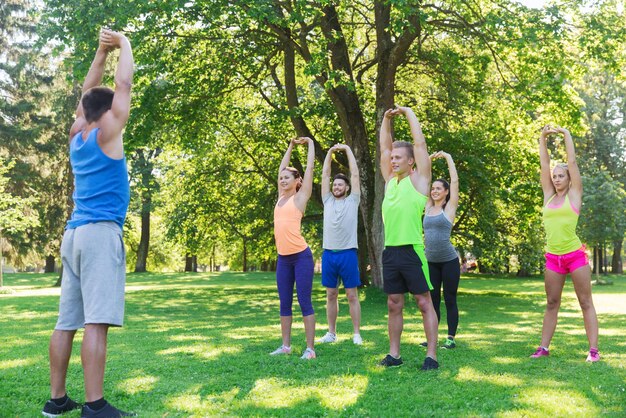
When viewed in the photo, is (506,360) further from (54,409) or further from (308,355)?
(54,409)

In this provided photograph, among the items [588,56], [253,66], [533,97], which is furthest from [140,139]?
[588,56]

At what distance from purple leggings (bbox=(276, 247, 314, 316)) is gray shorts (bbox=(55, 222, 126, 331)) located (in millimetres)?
2869

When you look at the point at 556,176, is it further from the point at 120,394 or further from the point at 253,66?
the point at 253,66

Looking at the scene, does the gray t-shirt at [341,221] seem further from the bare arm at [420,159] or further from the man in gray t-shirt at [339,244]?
the bare arm at [420,159]

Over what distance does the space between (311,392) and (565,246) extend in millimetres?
3574

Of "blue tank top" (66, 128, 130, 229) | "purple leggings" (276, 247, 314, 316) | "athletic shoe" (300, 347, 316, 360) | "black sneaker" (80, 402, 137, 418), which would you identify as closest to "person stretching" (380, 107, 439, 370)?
"athletic shoe" (300, 347, 316, 360)

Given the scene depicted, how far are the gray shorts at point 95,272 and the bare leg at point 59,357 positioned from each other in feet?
0.27

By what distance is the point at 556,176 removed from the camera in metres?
7.18

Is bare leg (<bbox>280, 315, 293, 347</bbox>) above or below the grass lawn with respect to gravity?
above

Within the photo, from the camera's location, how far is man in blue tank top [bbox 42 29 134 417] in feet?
14.3

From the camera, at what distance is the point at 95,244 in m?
4.39

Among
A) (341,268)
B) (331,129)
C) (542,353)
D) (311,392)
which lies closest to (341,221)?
(341,268)

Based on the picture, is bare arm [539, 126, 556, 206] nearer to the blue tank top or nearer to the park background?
the park background

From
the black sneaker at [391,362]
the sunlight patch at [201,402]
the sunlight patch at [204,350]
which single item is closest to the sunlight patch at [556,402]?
the black sneaker at [391,362]
